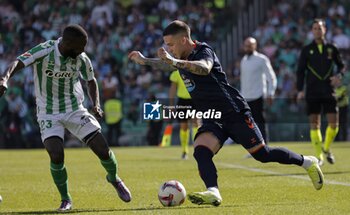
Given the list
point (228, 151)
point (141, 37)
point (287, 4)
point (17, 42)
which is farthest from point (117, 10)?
point (228, 151)

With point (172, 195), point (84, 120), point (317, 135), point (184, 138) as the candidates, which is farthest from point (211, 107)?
point (184, 138)

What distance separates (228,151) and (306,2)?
39.5ft

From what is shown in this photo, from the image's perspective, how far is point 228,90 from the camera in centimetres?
925

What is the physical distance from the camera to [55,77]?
9594mm

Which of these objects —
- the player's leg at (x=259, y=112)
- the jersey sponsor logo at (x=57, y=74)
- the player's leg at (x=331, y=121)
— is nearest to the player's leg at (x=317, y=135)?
the player's leg at (x=331, y=121)

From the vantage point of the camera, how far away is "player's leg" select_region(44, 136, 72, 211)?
9.33 metres

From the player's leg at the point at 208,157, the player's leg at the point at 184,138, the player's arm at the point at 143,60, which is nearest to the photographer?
the player's leg at the point at 208,157

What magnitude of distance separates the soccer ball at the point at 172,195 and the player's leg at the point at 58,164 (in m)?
1.03

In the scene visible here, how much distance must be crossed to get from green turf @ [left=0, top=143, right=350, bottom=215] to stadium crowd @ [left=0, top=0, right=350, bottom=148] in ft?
29.2

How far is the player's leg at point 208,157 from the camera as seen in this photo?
8.64m

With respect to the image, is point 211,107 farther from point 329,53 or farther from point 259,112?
point 259,112

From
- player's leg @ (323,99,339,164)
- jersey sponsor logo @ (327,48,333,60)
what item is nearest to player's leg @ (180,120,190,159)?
player's leg @ (323,99,339,164)

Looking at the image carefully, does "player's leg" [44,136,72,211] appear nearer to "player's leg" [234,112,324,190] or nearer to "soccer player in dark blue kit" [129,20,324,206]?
"soccer player in dark blue kit" [129,20,324,206]

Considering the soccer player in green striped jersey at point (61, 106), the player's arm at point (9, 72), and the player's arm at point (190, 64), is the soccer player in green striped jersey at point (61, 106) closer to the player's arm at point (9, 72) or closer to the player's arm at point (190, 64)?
the player's arm at point (9, 72)
